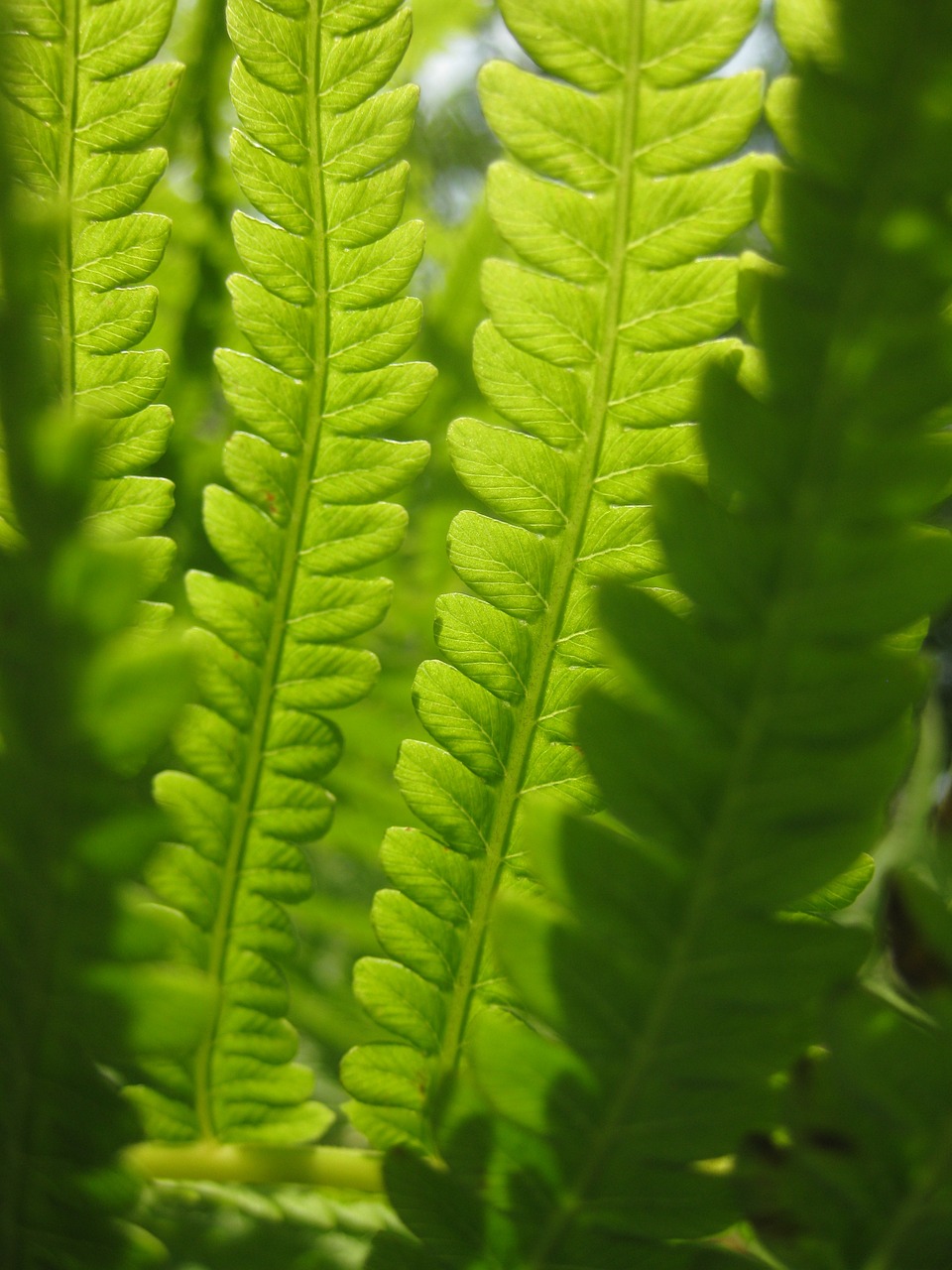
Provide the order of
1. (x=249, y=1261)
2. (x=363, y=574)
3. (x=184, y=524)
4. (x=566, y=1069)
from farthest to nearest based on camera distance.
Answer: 1. (x=363, y=574)
2. (x=184, y=524)
3. (x=249, y=1261)
4. (x=566, y=1069)

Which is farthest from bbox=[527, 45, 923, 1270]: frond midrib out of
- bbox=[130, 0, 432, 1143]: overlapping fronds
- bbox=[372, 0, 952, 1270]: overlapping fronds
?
bbox=[130, 0, 432, 1143]: overlapping fronds

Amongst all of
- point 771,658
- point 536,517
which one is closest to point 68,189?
point 536,517

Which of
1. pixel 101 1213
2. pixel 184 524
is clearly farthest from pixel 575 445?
pixel 184 524

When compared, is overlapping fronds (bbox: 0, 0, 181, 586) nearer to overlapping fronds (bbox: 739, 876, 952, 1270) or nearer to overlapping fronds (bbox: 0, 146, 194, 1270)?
overlapping fronds (bbox: 0, 146, 194, 1270)

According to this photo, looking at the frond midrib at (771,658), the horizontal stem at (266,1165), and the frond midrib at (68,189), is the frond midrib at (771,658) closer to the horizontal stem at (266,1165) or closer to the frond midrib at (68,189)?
the horizontal stem at (266,1165)

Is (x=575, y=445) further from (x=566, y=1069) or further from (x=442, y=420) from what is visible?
(x=442, y=420)

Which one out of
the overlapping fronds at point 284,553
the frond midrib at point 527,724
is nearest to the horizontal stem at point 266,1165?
the overlapping fronds at point 284,553

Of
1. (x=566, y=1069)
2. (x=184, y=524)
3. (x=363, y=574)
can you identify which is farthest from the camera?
(x=363, y=574)
